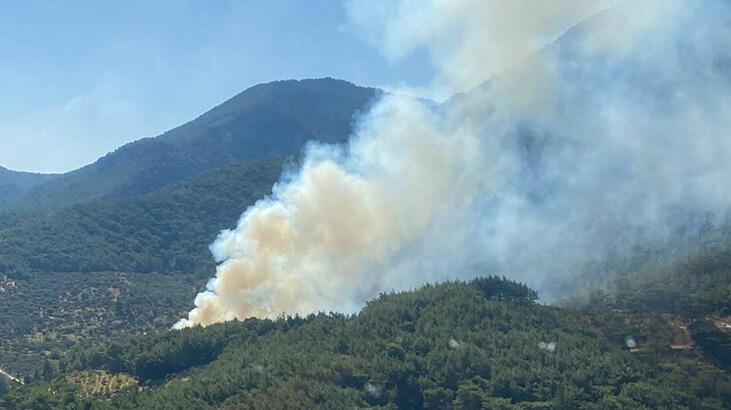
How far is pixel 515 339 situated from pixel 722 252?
1553 inches

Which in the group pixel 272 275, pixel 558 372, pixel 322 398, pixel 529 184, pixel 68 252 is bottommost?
pixel 322 398

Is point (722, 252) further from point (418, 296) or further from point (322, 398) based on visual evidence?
point (322, 398)

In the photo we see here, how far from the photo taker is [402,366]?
235ft

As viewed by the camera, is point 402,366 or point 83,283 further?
point 83,283

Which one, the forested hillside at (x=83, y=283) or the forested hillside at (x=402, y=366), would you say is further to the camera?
the forested hillside at (x=83, y=283)

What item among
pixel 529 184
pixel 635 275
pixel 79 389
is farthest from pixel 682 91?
pixel 79 389

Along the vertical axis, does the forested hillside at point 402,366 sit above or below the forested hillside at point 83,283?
below

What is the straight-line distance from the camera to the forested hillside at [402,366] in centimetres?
6650

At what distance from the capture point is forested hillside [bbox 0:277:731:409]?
6650cm

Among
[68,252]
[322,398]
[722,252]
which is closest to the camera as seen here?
[322,398]

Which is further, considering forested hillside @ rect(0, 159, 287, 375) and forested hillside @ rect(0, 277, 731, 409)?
forested hillside @ rect(0, 159, 287, 375)

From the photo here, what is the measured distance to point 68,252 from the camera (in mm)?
175500

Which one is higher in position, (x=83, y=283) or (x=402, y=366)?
(x=83, y=283)

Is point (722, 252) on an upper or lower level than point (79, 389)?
upper
